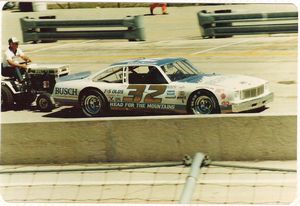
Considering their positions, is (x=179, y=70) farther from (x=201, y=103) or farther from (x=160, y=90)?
(x=201, y=103)

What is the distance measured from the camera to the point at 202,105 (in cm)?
1053

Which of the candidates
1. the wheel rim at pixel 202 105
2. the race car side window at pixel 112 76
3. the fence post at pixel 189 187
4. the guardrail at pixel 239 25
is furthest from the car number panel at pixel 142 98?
the guardrail at pixel 239 25

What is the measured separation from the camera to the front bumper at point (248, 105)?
10.3m

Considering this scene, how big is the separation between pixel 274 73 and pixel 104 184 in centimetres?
817

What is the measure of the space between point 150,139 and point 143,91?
2.26 metres

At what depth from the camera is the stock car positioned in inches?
413

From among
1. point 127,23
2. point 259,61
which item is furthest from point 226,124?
point 127,23

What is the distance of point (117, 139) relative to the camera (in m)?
8.95

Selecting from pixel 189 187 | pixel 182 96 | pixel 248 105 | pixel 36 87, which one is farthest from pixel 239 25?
pixel 189 187

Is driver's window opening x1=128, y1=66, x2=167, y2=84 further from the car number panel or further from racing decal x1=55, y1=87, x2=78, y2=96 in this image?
racing decal x1=55, y1=87, x2=78, y2=96

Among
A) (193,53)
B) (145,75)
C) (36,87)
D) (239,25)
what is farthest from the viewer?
(239,25)

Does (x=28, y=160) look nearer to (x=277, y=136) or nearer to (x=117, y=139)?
(x=117, y=139)

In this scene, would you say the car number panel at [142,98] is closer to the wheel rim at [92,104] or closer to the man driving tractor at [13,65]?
the wheel rim at [92,104]

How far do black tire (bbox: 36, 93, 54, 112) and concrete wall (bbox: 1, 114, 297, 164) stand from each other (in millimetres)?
3351
